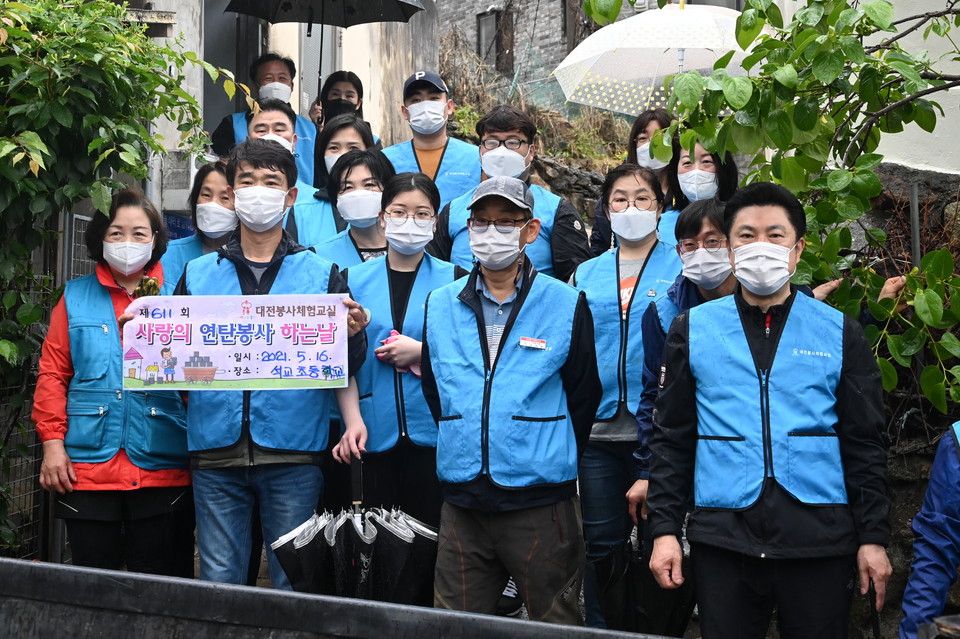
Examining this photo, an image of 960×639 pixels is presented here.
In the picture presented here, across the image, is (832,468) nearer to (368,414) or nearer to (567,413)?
(567,413)

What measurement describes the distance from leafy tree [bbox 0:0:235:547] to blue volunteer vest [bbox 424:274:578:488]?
1805 mm

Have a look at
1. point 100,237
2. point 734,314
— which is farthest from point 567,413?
point 100,237

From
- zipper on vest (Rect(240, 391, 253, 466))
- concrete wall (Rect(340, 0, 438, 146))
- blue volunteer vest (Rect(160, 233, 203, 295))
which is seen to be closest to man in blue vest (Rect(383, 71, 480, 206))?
blue volunteer vest (Rect(160, 233, 203, 295))

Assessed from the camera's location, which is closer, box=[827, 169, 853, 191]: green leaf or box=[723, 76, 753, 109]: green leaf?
box=[723, 76, 753, 109]: green leaf

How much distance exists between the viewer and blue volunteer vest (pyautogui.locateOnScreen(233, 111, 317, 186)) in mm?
6914

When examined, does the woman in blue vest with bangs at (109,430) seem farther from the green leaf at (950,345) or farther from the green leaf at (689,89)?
the green leaf at (950,345)

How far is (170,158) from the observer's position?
22.8ft

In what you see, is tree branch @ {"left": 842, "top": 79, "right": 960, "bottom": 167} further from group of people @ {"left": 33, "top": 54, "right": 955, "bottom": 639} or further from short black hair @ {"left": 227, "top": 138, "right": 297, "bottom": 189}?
short black hair @ {"left": 227, "top": 138, "right": 297, "bottom": 189}

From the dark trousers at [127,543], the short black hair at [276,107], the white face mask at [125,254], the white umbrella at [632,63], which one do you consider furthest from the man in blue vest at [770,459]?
the white umbrella at [632,63]

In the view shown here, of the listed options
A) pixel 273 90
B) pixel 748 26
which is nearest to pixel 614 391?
pixel 748 26

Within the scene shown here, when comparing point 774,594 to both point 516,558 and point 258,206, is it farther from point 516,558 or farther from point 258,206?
point 258,206

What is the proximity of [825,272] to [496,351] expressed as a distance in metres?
1.27

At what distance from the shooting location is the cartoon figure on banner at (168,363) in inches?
176

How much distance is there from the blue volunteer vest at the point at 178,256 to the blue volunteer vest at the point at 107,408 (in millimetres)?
464
